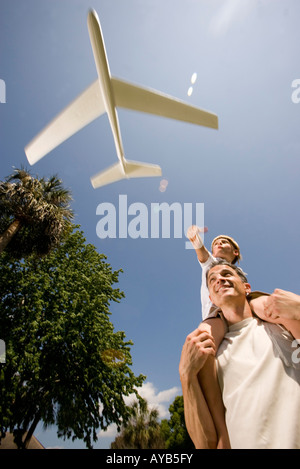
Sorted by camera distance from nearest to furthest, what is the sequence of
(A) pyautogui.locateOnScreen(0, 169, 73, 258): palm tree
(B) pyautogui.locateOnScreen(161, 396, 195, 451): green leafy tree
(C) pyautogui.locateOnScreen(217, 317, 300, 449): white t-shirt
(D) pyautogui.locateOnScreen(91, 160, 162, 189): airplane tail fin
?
(C) pyautogui.locateOnScreen(217, 317, 300, 449): white t-shirt, (D) pyautogui.locateOnScreen(91, 160, 162, 189): airplane tail fin, (A) pyautogui.locateOnScreen(0, 169, 73, 258): palm tree, (B) pyautogui.locateOnScreen(161, 396, 195, 451): green leafy tree

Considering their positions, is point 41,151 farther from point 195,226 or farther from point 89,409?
point 89,409

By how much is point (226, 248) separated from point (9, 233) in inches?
299

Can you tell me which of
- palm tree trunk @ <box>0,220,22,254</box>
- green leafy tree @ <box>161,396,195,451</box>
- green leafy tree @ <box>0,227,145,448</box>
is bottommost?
green leafy tree @ <box>161,396,195,451</box>

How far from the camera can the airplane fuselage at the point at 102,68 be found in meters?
4.03

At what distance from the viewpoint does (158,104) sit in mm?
4500

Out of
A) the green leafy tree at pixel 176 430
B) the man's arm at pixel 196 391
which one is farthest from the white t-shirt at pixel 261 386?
the green leafy tree at pixel 176 430

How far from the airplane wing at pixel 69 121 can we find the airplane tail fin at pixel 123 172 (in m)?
1.70

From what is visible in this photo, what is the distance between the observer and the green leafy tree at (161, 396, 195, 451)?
795 inches

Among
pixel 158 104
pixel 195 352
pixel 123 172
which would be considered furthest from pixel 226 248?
pixel 123 172

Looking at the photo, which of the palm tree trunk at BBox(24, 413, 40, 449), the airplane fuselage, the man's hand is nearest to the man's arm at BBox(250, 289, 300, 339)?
the man's hand

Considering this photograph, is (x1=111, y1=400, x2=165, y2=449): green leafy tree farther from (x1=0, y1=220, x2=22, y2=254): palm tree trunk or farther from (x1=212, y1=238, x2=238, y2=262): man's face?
(x1=212, y1=238, x2=238, y2=262): man's face

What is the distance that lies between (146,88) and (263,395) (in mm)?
5002

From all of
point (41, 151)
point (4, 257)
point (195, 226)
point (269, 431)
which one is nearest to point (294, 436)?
point (269, 431)
